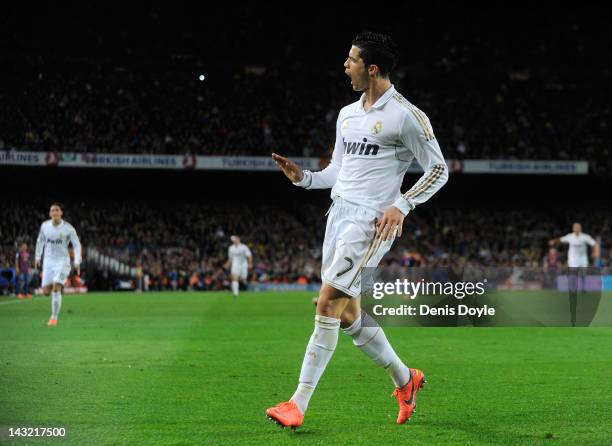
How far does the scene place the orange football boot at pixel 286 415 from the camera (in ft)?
18.5

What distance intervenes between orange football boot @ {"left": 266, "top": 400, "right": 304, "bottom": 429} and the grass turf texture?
0.08 metres

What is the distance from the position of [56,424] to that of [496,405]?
3385 mm

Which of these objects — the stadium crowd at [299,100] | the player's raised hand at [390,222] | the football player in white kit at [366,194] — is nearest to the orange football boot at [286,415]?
the football player in white kit at [366,194]

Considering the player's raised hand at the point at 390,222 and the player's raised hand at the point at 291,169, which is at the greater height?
the player's raised hand at the point at 291,169

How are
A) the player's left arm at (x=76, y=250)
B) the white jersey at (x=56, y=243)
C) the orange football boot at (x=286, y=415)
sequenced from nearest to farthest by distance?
the orange football boot at (x=286, y=415) < the player's left arm at (x=76, y=250) < the white jersey at (x=56, y=243)

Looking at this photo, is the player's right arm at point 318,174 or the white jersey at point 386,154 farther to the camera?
the player's right arm at point 318,174

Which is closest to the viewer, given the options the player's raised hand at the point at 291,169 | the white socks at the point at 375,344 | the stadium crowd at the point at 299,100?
the white socks at the point at 375,344

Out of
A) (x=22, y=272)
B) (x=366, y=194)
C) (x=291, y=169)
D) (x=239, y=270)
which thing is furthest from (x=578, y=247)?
(x=366, y=194)

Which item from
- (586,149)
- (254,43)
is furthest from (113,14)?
(586,149)

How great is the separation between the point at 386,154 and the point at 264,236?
36.6 metres

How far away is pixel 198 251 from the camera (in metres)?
39.8

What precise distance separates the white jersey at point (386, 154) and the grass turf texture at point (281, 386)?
157 cm

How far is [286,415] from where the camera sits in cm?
564

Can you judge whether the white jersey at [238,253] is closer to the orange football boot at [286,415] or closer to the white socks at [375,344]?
the white socks at [375,344]
